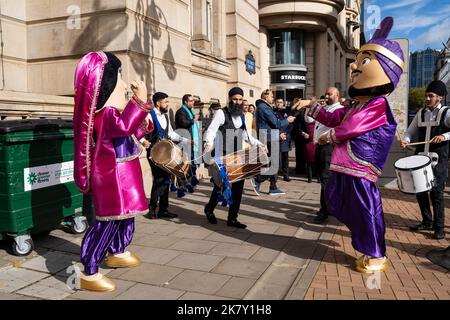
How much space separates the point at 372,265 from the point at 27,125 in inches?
151

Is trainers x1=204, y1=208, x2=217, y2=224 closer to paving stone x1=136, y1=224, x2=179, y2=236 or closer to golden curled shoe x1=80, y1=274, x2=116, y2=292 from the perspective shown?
paving stone x1=136, y1=224, x2=179, y2=236

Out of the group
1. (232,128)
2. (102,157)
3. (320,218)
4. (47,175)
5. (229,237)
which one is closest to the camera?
(102,157)

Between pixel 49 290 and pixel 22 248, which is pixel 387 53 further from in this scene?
pixel 22 248

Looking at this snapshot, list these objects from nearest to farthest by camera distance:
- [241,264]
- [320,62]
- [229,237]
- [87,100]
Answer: [87,100], [241,264], [229,237], [320,62]

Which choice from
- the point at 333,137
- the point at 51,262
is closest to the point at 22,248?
the point at 51,262

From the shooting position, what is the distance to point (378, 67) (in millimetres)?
3994

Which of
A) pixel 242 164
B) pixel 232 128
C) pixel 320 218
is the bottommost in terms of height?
pixel 320 218

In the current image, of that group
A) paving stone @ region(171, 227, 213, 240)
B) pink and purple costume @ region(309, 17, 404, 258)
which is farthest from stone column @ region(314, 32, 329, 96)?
pink and purple costume @ region(309, 17, 404, 258)

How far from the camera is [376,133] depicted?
3969 mm

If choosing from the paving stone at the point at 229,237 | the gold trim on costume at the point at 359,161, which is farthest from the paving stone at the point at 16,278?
the gold trim on costume at the point at 359,161

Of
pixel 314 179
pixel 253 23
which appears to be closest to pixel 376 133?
pixel 314 179

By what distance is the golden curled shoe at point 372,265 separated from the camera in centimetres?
402
